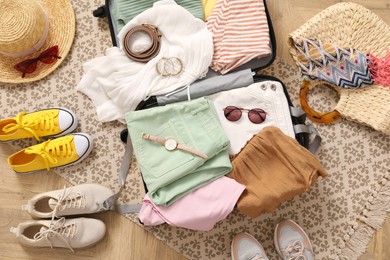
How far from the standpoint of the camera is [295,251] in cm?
126

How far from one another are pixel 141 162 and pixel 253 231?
462 millimetres

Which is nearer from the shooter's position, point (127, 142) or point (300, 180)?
point (300, 180)

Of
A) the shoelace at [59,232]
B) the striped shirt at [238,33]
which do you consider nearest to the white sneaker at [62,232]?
the shoelace at [59,232]

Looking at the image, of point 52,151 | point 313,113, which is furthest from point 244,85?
point 52,151

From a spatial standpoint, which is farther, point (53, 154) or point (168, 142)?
point (53, 154)

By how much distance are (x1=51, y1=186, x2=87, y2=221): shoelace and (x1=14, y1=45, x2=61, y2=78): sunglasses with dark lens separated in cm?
44

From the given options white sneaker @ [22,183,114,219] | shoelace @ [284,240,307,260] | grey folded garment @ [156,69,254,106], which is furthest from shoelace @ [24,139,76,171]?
shoelace @ [284,240,307,260]

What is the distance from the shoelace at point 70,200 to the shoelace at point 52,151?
0.11m

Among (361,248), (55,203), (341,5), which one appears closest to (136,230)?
(55,203)

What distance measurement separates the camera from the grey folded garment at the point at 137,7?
124 cm

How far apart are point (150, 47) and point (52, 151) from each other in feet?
1.55

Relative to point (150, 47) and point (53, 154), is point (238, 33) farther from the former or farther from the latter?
point (53, 154)

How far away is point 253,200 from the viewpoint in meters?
1.11

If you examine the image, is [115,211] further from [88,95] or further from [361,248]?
[361,248]
